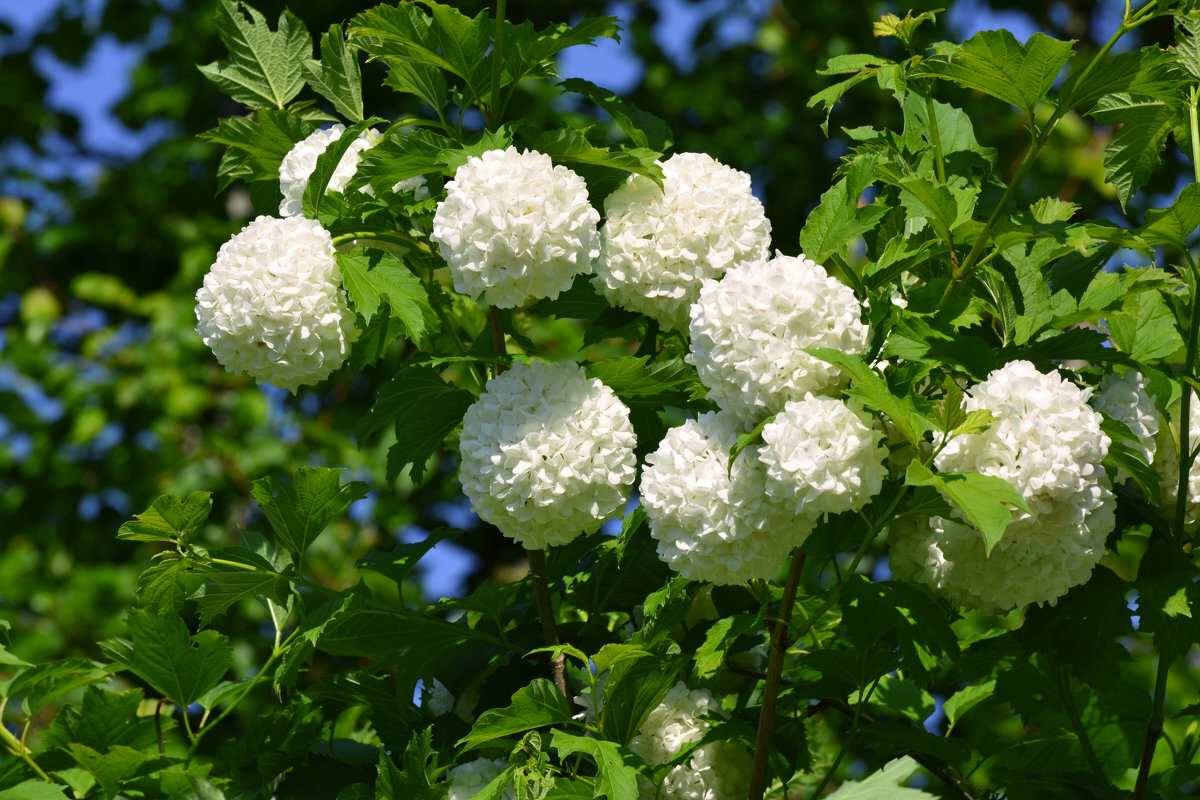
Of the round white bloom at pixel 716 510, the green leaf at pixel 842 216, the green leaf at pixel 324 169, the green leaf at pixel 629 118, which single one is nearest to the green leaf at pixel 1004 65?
the green leaf at pixel 842 216

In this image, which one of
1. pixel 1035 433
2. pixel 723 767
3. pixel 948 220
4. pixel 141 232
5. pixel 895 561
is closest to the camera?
pixel 1035 433

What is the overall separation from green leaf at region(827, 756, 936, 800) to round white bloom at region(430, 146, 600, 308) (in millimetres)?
829

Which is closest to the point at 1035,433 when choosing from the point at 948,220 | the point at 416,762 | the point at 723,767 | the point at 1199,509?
the point at 948,220

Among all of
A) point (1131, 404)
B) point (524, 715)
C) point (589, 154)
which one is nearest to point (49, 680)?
point (524, 715)

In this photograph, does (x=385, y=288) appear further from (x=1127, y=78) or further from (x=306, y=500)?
(x=1127, y=78)

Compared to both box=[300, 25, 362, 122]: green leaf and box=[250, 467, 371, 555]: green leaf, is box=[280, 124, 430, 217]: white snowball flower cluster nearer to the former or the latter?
box=[300, 25, 362, 122]: green leaf

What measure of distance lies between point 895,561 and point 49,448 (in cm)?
507

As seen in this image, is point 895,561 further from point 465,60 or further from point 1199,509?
point 465,60

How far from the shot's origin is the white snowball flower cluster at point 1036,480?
1320 millimetres

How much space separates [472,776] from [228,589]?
47 centimetres

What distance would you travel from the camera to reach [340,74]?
1931mm

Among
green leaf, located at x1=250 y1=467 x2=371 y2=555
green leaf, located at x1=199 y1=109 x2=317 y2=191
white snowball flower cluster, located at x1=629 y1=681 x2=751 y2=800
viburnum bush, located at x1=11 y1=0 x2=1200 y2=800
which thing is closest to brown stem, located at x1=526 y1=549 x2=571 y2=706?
viburnum bush, located at x1=11 y1=0 x2=1200 y2=800

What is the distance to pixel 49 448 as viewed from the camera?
569 cm

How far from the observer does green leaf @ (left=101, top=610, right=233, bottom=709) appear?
5.83 feet
